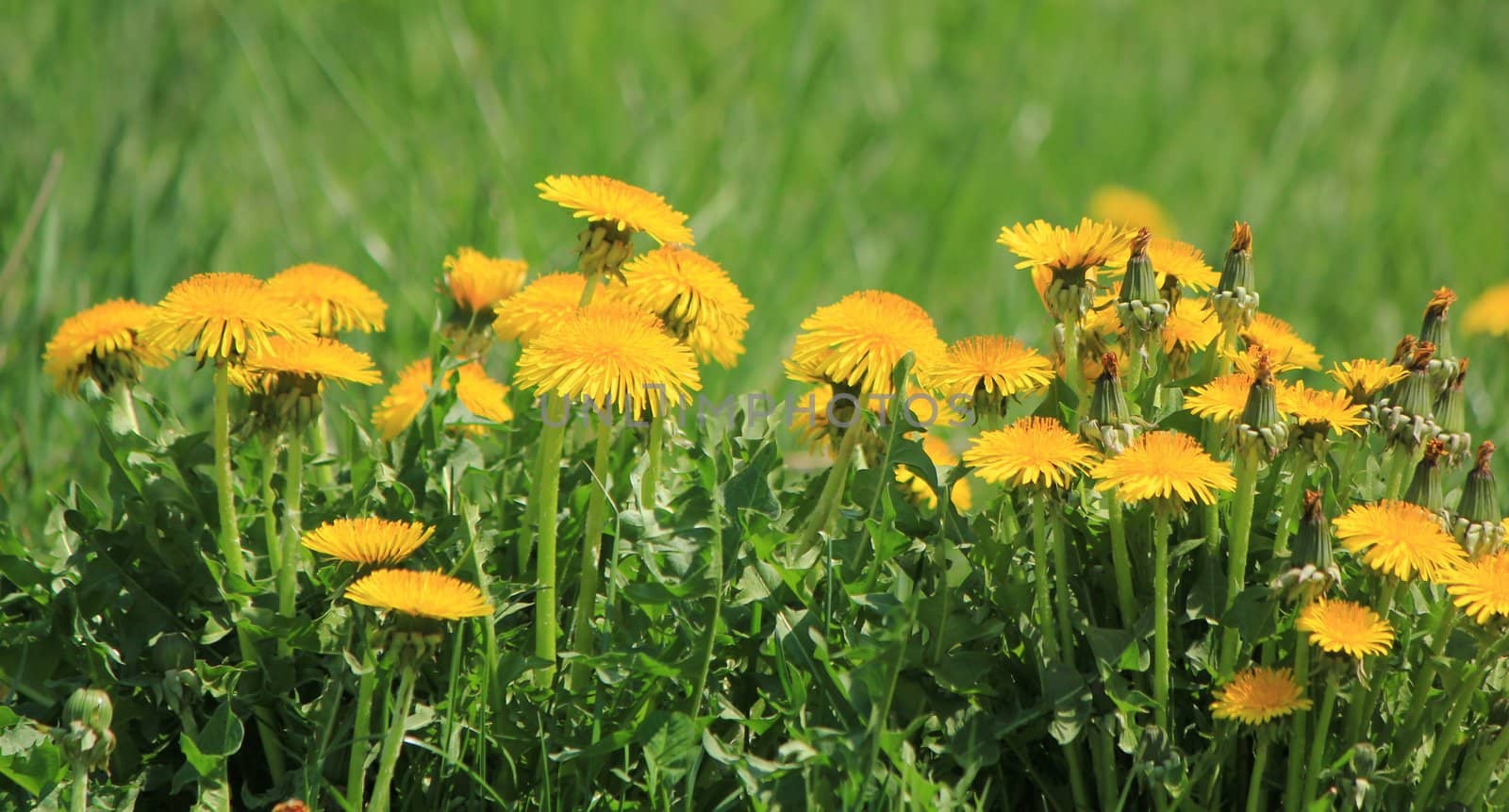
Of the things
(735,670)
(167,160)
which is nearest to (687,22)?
(167,160)

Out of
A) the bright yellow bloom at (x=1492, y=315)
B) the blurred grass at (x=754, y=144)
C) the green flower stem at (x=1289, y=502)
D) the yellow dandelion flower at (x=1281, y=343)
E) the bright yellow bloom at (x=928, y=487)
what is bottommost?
the green flower stem at (x=1289, y=502)

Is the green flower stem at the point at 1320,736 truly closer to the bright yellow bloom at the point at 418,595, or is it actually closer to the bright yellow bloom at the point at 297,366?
the bright yellow bloom at the point at 418,595

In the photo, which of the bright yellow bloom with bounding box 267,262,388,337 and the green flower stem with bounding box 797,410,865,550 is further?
the bright yellow bloom with bounding box 267,262,388,337

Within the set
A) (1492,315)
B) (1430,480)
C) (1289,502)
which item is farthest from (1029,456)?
(1492,315)

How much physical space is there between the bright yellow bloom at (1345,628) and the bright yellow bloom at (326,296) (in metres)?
1.07

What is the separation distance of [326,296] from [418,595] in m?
0.52

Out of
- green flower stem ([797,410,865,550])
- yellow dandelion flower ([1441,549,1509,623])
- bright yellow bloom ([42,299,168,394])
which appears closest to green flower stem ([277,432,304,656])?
bright yellow bloom ([42,299,168,394])

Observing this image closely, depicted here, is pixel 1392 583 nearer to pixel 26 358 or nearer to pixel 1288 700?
pixel 1288 700

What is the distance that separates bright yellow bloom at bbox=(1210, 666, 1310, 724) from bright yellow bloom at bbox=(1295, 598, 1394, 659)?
5 centimetres

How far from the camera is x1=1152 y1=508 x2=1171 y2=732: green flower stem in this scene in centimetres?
142

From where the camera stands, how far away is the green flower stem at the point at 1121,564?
147 centimetres

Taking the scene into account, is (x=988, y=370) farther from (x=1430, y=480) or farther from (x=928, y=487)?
(x=1430, y=480)

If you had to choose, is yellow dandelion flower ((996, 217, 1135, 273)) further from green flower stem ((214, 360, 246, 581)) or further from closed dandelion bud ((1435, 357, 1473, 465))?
green flower stem ((214, 360, 246, 581))

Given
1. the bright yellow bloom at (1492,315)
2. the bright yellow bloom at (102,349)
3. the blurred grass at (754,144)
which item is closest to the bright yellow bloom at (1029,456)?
the bright yellow bloom at (102,349)
